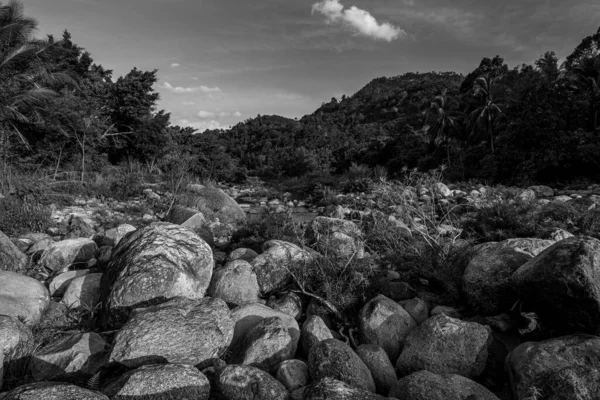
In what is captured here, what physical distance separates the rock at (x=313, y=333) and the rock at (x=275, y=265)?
1239 mm

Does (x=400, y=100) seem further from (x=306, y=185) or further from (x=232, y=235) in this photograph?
(x=232, y=235)

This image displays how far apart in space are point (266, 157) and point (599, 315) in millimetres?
57790

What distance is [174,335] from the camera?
13.2ft

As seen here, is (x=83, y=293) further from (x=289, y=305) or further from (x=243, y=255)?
(x=289, y=305)

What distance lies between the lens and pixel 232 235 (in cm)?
902

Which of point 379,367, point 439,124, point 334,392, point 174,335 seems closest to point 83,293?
point 174,335

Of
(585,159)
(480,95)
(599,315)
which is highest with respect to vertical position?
(480,95)

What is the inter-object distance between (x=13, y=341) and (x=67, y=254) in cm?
337

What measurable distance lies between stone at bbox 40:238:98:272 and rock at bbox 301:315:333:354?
461cm

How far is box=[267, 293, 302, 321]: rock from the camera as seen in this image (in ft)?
18.4

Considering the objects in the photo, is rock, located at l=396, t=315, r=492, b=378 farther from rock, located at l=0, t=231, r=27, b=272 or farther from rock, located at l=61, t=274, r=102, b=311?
rock, located at l=0, t=231, r=27, b=272

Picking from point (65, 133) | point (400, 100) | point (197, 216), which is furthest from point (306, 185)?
point (400, 100)

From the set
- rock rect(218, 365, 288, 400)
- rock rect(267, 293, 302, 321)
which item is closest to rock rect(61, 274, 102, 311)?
rock rect(267, 293, 302, 321)

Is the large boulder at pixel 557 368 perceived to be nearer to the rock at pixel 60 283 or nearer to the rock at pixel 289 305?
the rock at pixel 289 305
